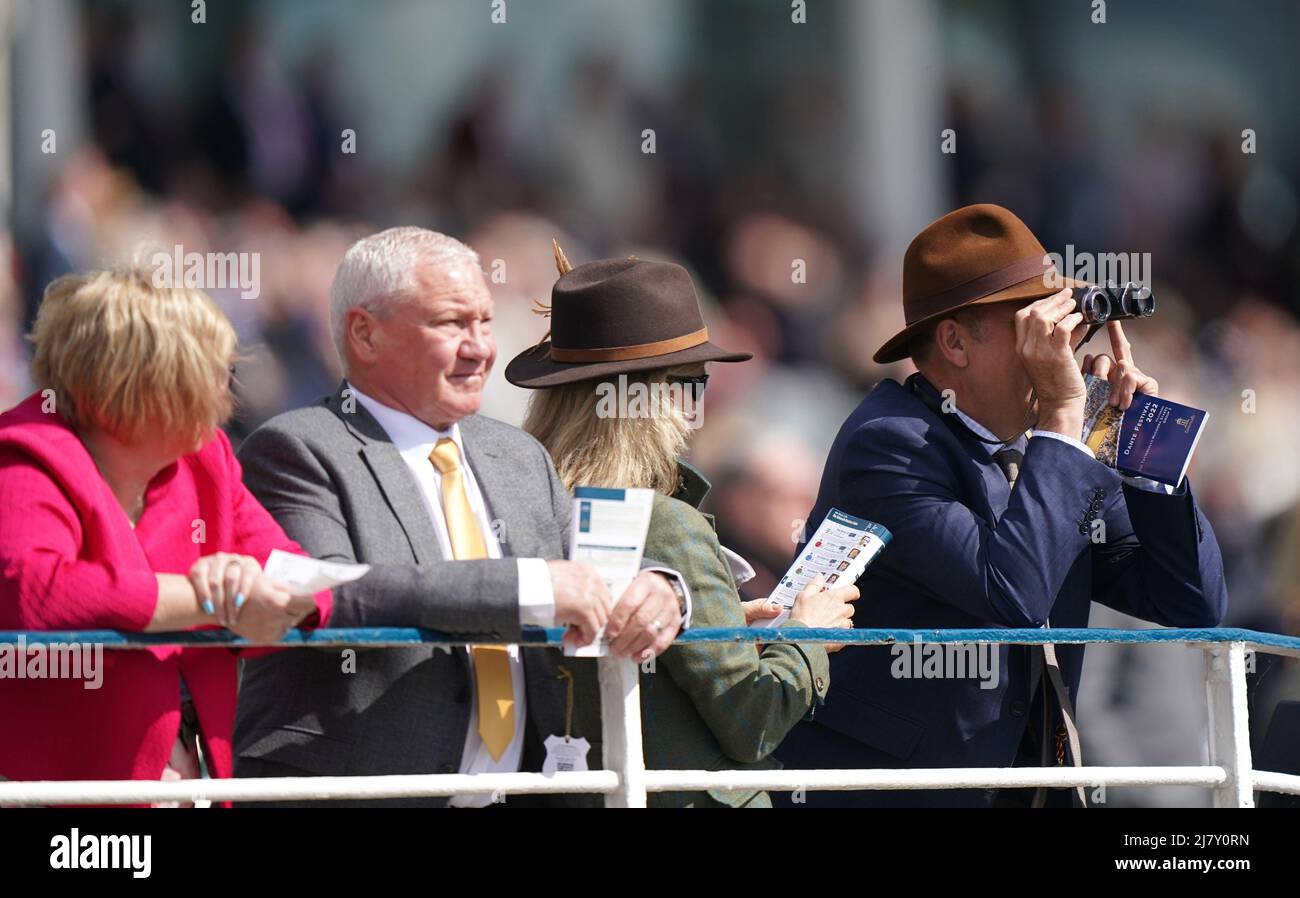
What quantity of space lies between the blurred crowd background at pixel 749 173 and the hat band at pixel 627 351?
106 inches

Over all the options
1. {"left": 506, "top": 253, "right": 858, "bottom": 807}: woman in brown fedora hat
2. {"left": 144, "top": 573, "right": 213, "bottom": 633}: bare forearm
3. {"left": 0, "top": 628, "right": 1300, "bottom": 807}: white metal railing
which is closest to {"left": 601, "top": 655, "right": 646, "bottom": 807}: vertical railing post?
{"left": 0, "top": 628, "right": 1300, "bottom": 807}: white metal railing

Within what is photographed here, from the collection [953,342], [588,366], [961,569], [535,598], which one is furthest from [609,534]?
[953,342]

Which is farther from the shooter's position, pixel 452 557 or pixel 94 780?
pixel 452 557

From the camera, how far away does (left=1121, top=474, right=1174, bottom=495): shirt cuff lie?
3648mm

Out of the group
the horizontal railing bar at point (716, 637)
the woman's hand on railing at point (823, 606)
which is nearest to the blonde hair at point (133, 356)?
the horizontal railing bar at point (716, 637)

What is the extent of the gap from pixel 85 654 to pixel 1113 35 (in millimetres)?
6061

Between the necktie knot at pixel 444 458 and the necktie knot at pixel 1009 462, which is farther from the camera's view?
the necktie knot at pixel 1009 462

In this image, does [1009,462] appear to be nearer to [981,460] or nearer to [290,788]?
[981,460]

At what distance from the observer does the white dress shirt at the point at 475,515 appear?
9.40 feet

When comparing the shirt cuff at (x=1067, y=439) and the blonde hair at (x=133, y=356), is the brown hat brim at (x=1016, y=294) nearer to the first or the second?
the shirt cuff at (x=1067, y=439)

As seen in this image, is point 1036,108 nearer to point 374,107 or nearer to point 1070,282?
point 374,107

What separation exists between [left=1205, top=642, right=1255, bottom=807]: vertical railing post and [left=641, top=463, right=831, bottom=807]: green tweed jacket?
669mm

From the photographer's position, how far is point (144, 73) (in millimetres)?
6641

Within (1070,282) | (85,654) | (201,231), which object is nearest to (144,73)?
(201,231)
